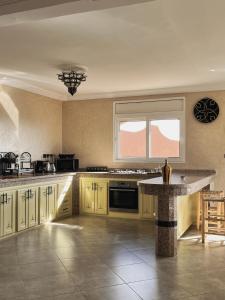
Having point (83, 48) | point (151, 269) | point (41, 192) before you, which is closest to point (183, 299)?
point (151, 269)

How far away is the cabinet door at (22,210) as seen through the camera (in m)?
5.22

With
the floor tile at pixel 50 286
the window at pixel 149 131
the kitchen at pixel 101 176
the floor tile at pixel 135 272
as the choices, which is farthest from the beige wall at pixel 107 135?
the floor tile at pixel 50 286

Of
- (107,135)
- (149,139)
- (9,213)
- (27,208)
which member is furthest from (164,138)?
(9,213)

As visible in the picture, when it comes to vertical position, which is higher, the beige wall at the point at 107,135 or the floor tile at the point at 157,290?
the beige wall at the point at 107,135

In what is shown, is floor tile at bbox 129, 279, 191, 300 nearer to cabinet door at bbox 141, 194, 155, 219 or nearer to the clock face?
cabinet door at bbox 141, 194, 155, 219

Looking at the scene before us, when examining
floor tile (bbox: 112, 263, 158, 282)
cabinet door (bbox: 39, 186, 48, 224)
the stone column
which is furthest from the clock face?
floor tile (bbox: 112, 263, 158, 282)

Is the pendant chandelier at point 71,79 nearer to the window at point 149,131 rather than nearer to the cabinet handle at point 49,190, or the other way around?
the cabinet handle at point 49,190

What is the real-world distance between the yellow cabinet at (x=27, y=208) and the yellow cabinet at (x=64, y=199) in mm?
753

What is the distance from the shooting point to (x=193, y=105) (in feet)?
21.2

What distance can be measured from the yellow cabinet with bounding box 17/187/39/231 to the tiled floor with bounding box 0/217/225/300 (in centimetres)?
16

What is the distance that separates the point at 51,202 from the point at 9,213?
3.85 feet

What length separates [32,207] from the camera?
5570 mm

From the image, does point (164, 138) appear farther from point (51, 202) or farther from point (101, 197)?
point (51, 202)

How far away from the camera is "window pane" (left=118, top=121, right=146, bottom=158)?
6.99 metres
